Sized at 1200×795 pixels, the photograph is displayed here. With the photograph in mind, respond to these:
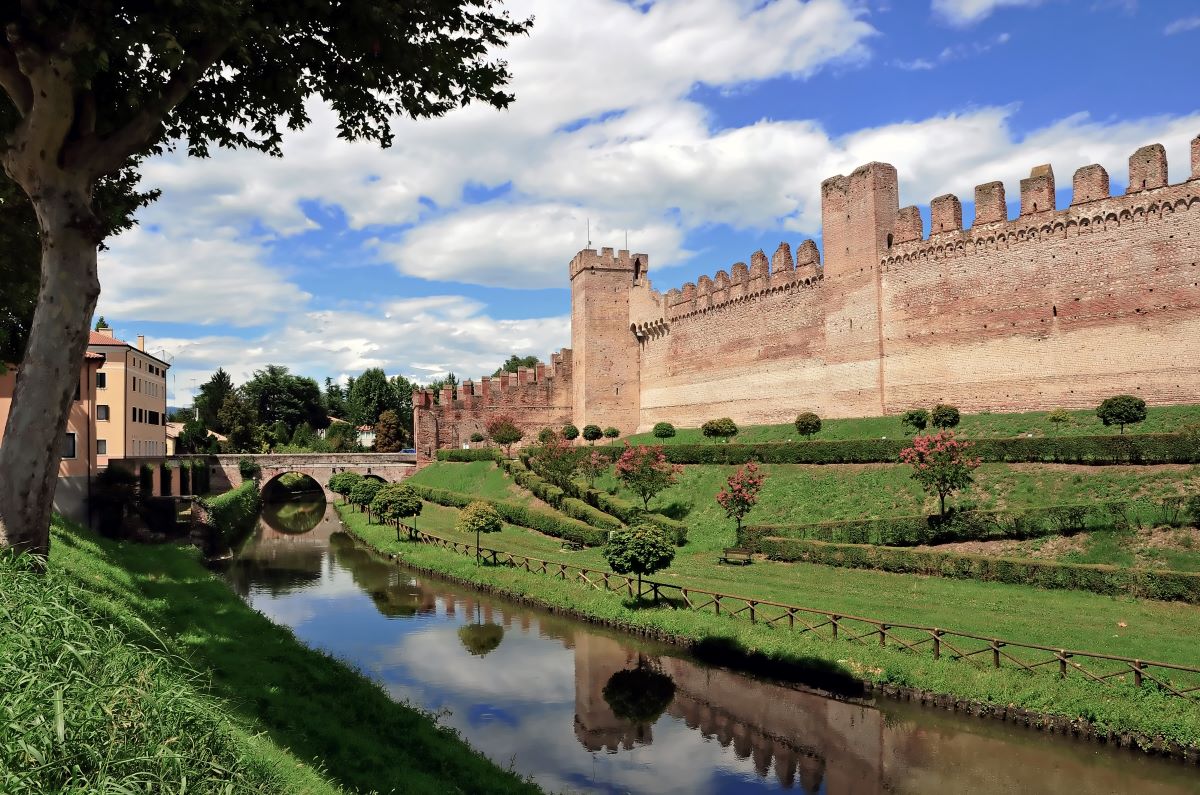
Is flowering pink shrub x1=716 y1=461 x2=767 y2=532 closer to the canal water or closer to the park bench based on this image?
the park bench

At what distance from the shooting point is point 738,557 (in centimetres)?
2411

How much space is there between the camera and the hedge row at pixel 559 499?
30.6 metres

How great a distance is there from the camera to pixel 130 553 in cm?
2328

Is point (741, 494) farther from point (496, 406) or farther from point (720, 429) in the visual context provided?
point (496, 406)

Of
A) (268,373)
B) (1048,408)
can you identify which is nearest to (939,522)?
(1048,408)

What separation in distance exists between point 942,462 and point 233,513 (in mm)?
33009

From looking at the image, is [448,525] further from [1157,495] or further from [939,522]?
[1157,495]

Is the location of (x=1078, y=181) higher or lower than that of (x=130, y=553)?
higher

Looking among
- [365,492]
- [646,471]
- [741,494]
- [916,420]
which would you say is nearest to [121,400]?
[365,492]

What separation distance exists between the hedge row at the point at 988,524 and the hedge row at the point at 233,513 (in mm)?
23208

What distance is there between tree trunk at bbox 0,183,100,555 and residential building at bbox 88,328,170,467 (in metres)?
34.6

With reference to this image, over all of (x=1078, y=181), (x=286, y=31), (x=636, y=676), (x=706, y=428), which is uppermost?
(x=1078, y=181)

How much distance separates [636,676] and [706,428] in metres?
24.2

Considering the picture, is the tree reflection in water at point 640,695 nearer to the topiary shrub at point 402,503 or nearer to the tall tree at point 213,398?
the topiary shrub at point 402,503
